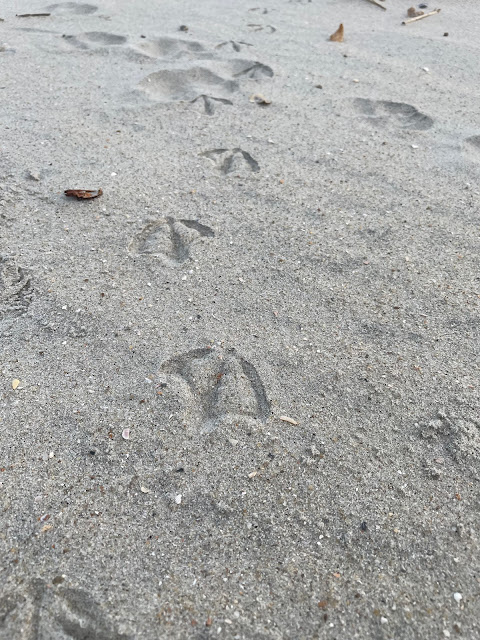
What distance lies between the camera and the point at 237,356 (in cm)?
139

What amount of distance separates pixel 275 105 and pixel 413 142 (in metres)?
0.63

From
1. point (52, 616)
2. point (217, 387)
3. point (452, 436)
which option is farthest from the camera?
point (217, 387)

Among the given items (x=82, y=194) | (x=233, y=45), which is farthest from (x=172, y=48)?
(x=82, y=194)

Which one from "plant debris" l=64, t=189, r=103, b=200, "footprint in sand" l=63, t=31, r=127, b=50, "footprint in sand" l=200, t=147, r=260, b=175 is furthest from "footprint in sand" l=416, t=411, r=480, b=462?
"footprint in sand" l=63, t=31, r=127, b=50

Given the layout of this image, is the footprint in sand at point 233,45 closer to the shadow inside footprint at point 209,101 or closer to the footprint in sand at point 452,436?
the shadow inside footprint at point 209,101

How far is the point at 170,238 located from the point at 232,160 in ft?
1.76

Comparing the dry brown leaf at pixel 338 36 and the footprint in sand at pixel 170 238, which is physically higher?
the dry brown leaf at pixel 338 36

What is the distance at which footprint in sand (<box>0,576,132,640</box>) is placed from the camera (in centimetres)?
94

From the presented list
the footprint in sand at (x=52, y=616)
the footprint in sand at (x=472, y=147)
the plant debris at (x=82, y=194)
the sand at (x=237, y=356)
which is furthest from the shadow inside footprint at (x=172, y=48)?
the footprint in sand at (x=52, y=616)

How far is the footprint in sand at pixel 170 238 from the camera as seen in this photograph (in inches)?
A: 66.5

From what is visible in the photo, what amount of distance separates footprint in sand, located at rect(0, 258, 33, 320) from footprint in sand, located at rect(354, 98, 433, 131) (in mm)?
1577

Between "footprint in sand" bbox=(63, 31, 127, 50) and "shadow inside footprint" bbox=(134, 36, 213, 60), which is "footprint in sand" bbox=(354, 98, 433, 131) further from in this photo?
"footprint in sand" bbox=(63, 31, 127, 50)

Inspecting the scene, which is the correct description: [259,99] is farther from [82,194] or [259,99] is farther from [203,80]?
[82,194]

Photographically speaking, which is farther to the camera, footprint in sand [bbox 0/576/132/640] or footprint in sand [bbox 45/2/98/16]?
footprint in sand [bbox 45/2/98/16]
